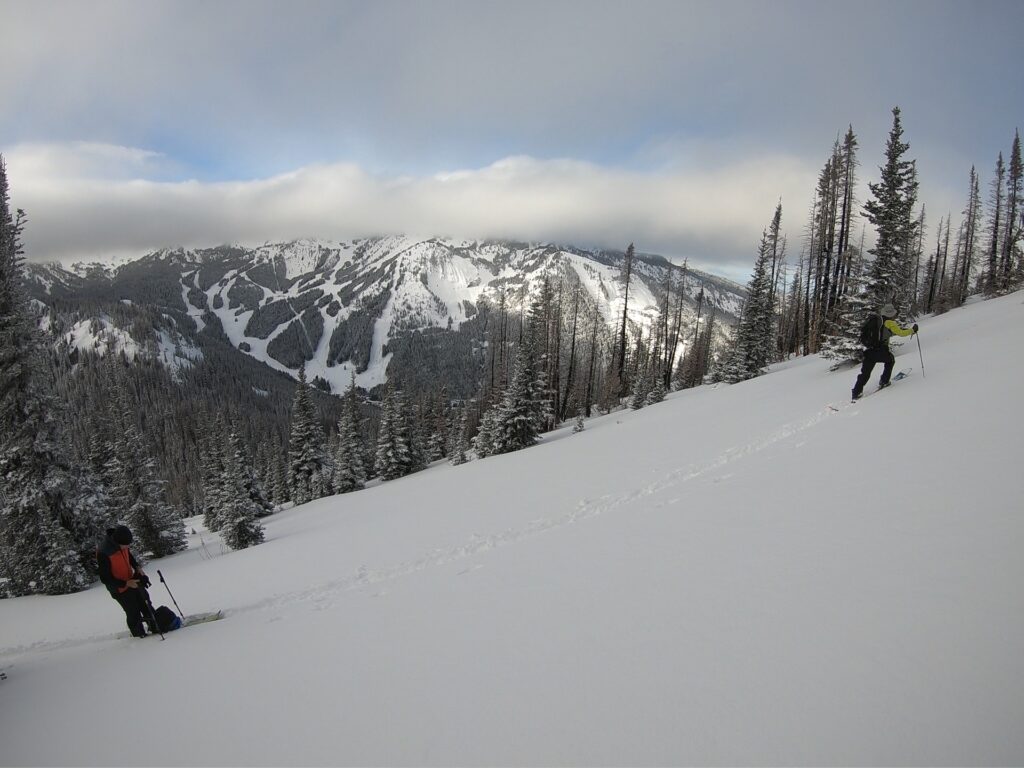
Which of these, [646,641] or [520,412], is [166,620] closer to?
[646,641]

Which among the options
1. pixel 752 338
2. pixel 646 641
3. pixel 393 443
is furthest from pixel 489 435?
pixel 646 641

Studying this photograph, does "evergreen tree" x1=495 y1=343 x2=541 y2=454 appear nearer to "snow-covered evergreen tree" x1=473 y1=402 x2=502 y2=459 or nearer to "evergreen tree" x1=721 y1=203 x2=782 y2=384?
"snow-covered evergreen tree" x1=473 y1=402 x2=502 y2=459

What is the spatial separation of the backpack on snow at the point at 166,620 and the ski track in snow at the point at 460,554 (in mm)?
650

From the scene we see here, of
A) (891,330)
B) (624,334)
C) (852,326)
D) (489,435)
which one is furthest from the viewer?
(624,334)

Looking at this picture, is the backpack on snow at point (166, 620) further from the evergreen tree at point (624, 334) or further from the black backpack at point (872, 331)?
→ the evergreen tree at point (624, 334)

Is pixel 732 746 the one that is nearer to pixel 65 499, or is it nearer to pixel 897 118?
pixel 65 499

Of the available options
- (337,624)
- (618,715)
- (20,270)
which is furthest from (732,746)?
(20,270)

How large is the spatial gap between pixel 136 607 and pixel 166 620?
499 mm

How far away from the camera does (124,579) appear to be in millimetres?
6559

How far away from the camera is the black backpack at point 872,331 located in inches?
423

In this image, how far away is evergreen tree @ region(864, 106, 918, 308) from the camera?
52.1 feet

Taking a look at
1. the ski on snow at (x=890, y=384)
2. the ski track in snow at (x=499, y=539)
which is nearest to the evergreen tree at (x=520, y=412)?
the ski on snow at (x=890, y=384)

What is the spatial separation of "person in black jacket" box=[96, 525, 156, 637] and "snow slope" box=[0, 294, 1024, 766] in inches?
15.5

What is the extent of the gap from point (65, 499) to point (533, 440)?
20.0 m
